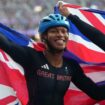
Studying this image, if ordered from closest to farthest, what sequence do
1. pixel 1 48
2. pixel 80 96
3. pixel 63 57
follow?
1. pixel 1 48
2. pixel 63 57
3. pixel 80 96

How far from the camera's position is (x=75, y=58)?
6.49 meters

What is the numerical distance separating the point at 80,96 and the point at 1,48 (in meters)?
1.34

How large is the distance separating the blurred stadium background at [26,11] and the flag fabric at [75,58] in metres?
17.3

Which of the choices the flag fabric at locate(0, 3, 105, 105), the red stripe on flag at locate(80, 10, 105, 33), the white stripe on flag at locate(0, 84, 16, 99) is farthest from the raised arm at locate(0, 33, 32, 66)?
the red stripe on flag at locate(80, 10, 105, 33)

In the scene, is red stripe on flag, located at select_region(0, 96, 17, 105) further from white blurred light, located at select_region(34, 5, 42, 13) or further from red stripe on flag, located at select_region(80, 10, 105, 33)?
white blurred light, located at select_region(34, 5, 42, 13)

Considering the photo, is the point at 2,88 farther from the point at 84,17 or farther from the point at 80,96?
the point at 84,17

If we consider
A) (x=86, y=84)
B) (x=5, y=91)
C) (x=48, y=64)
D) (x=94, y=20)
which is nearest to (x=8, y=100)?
(x=5, y=91)

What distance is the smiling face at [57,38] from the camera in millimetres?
5734

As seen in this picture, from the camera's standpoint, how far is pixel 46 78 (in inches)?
226

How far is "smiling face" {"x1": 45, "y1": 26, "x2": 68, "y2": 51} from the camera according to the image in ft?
18.8

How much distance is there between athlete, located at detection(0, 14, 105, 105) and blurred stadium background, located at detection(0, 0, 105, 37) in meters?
18.2

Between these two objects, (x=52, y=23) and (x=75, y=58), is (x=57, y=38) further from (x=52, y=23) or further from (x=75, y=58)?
(x=75, y=58)

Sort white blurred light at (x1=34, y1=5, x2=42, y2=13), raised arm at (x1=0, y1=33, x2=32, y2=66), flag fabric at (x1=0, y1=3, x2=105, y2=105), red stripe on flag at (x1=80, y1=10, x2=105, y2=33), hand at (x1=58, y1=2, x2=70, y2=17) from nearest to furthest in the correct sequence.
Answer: raised arm at (x1=0, y1=33, x2=32, y2=66), flag fabric at (x1=0, y1=3, x2=105, y2=105), hand at (x1=58, y1=2, x2=70, y2=17), red stripe on flag at (x1=80, y1=10, x2=105, y2=33), white blurred light at (x1=34, y1=5, x2=42, y2=13)

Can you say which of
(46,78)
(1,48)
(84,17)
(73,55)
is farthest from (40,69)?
(84,17)
